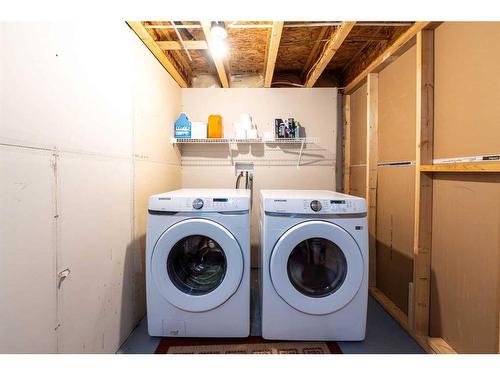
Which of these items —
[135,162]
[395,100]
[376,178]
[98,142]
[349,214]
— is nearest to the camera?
[98,142]

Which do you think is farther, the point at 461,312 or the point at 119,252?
the point at 119,252

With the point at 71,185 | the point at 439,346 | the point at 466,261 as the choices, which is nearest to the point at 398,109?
the point at 466,261

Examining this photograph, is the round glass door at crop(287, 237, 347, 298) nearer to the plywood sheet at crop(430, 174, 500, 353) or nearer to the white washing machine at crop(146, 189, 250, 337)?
the white washing machine at crop(146, 189, 250, 337)

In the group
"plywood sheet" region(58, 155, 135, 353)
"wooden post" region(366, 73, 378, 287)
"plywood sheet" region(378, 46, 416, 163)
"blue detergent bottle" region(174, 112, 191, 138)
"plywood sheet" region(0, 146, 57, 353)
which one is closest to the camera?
"plywood sheet" region(0, 146, 57, 353)

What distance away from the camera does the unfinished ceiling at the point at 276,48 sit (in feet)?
6.13

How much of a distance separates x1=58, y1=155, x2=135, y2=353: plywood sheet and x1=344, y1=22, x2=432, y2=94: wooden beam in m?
1.97

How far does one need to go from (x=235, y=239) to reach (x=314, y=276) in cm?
56

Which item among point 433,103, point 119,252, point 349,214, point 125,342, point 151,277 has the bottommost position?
point 125,342

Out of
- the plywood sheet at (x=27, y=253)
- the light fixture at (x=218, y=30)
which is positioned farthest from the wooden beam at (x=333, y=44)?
the plywood sheet at (x=27, y=253)

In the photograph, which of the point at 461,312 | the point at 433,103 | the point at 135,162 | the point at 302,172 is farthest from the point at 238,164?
the point at 461,312

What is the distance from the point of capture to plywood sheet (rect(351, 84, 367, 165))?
95.9 inches

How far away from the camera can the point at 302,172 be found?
2803mm

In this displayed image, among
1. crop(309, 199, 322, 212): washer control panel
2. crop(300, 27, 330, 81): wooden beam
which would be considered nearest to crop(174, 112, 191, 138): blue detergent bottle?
crop(300, 27, 330, 81): wooden beam

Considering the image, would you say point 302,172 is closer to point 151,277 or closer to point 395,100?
point 395,100
